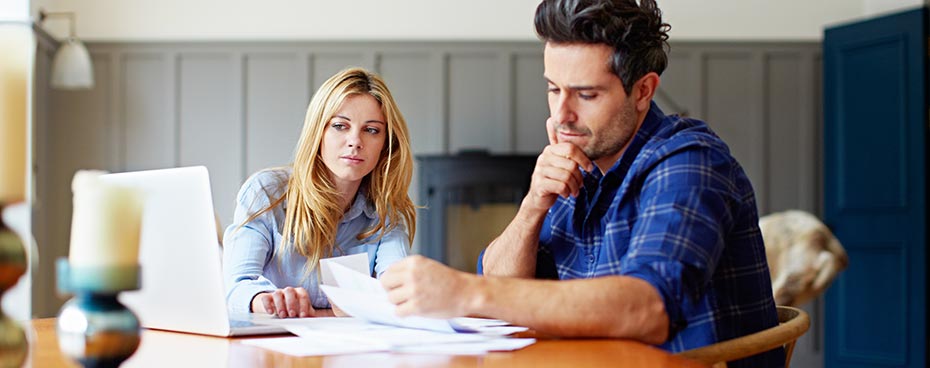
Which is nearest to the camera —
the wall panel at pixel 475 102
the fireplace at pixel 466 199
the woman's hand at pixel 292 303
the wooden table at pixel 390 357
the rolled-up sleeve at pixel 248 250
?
the wooden table at pixel 390 357

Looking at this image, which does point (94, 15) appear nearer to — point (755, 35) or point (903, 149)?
point (755, 35)

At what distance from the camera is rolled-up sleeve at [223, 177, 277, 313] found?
2.08 metres

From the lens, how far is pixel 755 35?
6754mm

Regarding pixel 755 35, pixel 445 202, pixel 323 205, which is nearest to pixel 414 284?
pixel 323 205

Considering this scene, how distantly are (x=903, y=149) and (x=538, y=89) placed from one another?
222 cm

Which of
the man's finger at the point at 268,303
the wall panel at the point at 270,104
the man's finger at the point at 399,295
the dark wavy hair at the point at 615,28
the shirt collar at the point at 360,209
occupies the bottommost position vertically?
the man's finger at the point at 268,303

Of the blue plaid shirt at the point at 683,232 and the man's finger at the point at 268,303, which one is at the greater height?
the blue plaid shirt at the point at 683,232

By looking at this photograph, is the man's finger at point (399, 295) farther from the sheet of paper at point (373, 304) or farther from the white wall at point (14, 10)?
the white wall at point (14, 10)

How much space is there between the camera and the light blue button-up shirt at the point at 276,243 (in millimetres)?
2260

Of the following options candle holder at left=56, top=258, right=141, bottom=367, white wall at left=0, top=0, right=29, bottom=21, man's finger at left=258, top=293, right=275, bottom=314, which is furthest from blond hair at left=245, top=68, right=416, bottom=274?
white wall at left=0, top=0, right=29, bottom=21

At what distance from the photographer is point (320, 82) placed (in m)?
6.66

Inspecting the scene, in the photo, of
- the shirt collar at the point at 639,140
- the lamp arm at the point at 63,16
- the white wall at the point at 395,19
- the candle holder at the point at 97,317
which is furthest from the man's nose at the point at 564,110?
the white wall at the point at 395,19

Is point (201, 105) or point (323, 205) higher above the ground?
point (201, 105)

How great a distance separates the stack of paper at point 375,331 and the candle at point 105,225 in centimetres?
52
